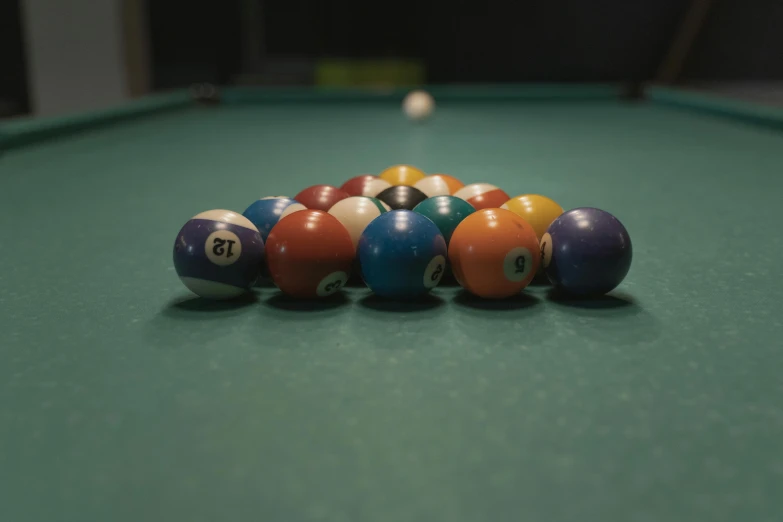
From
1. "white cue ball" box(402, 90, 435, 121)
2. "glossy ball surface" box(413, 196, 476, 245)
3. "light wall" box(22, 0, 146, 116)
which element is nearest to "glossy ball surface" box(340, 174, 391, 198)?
"glossy ball surface" box(413, 196, 476, 245)

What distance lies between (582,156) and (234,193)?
82.5 inches

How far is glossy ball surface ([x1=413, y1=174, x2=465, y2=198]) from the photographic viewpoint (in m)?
2.29

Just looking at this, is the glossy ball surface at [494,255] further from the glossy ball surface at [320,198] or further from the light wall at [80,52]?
the light wall at [80,52]

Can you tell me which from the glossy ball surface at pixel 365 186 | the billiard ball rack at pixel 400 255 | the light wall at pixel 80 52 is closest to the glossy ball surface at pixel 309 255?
the billiard ball rack at pixel 400 255

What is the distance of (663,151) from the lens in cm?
444

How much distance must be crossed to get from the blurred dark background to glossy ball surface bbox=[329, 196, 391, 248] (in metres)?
7.98

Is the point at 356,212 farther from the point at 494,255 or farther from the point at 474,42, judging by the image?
the point at 474,42

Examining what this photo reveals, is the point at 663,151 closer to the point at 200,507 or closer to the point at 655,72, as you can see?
the point at 200,507

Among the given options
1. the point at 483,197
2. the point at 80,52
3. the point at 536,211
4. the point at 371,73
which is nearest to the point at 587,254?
the point at 536,211

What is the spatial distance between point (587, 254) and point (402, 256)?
404mm

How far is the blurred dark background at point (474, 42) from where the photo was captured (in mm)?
8859

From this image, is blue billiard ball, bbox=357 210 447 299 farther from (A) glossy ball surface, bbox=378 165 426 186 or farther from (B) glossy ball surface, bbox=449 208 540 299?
(A) glossy ball surface, bbox=378 165 426 186

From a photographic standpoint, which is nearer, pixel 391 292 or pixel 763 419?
pixel 763 419

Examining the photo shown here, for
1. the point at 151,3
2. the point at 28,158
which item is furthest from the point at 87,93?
the point at 28,158
